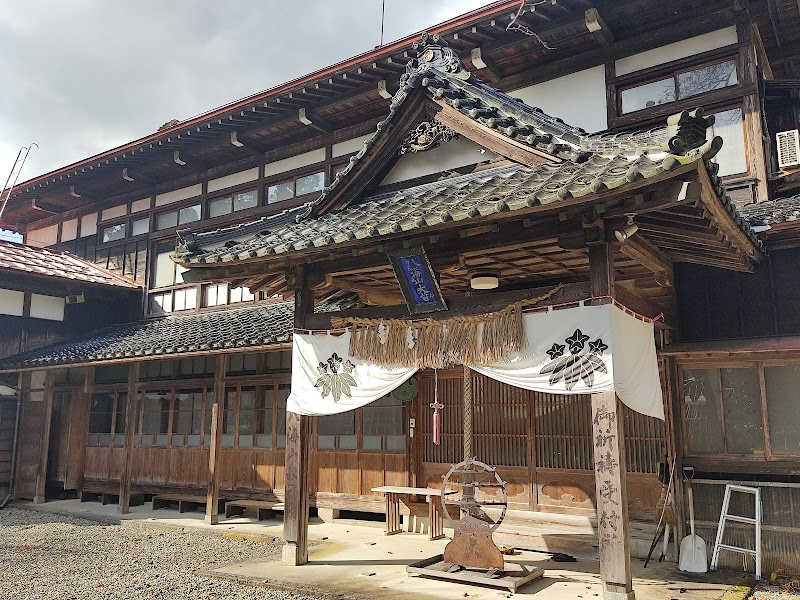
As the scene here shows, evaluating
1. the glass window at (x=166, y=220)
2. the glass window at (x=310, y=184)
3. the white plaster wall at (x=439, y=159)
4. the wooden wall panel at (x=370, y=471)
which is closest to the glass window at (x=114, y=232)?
the glass window at (x=166, y=220)

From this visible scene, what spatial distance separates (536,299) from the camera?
682 cm

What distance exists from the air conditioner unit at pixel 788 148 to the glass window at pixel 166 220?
12774 mm

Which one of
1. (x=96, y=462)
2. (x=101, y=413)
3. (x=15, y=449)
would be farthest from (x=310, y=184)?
(x=15, y=449)

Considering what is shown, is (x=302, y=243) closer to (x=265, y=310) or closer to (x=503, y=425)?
(x=503, y=425)

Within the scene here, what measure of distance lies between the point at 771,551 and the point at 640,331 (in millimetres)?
3496

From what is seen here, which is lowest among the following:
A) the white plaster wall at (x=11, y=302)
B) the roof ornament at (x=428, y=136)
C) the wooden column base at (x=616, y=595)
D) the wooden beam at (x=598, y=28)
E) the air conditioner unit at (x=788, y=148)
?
the wooden column base at (x=616, y=595)

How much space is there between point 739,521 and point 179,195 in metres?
13.6

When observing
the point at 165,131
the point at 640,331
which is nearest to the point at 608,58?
the point at 640,331

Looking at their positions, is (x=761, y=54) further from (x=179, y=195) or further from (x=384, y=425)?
(x=179, y=195)

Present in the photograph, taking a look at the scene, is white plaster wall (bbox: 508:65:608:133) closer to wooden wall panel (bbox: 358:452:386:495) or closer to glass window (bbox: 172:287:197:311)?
wooden wall panel (bbox: 358:452:386:495)

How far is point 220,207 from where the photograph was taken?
15.3 metres

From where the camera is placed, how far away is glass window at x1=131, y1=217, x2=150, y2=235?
16.8m

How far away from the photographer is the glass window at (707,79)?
9.45 m

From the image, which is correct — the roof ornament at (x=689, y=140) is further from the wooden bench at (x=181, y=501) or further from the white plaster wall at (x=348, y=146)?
the wooden bench at (x=181, y=501)
